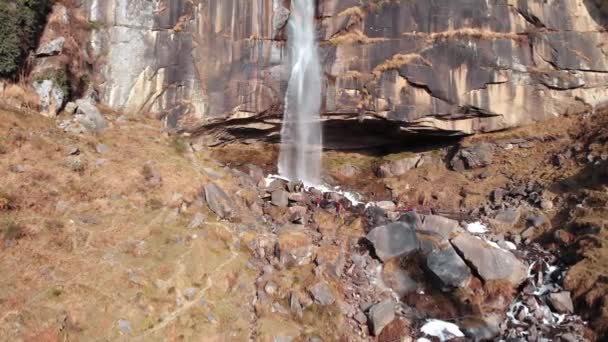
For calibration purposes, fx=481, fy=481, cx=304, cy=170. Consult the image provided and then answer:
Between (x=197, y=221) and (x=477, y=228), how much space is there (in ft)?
38.1

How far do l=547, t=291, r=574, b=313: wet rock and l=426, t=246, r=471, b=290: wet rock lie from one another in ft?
8.06

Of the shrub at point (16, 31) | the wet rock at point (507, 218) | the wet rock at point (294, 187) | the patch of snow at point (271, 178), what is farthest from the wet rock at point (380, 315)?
the shrub at point (16, 31)

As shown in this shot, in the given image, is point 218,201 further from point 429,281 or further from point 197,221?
point 429,281

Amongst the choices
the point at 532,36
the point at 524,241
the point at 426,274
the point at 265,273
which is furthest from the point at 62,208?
the point at 532,36

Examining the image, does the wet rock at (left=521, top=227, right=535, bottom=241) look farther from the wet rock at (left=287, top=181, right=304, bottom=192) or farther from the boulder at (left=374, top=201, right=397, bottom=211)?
the wet rock at (left=287, top=181, right=304, bottom=192)

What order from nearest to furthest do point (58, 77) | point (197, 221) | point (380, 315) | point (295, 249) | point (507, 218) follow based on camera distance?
1. point (380, 315)
2. point (295, 249)
3. point (197, 221)
4. point (507, 218)
5. point (58, 77)

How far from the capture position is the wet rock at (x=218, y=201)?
682 inches

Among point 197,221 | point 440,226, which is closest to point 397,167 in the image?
point 440,226

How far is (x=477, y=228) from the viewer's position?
20125 millimetres

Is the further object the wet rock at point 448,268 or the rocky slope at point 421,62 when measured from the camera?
the rocky slope at point 421,62

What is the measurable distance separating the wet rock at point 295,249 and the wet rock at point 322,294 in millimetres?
1340

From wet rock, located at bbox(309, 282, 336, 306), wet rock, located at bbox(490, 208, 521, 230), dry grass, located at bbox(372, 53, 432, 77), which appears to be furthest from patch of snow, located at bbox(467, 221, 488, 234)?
dry grass, located at bbox(372, 53, 432, 77)

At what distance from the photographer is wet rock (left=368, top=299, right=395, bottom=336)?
13417 mm

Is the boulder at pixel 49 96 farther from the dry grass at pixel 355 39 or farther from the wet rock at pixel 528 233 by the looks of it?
the wet rock at pixel 528 233
